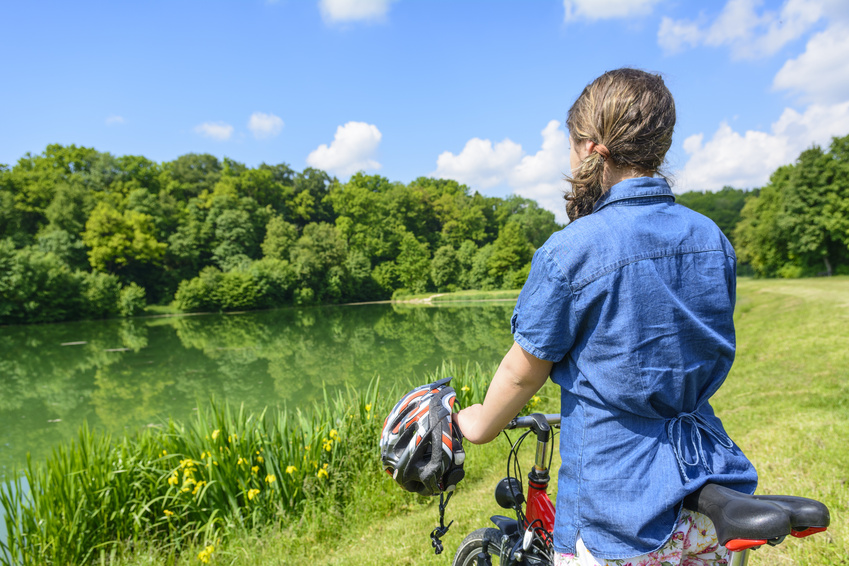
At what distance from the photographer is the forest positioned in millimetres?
31922

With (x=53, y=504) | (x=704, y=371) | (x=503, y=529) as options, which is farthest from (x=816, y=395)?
(x=53, y=504)

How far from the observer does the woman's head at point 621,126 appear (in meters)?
1.05

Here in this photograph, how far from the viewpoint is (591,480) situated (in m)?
1.04

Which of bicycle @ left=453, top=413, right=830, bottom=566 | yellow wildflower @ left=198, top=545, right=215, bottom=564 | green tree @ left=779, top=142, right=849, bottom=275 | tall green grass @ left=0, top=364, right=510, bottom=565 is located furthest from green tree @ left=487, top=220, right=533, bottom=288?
bicycle @ left=453, top=413, right=830, bottom=566

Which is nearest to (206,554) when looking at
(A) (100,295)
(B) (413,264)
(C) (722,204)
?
(A) (100,295)

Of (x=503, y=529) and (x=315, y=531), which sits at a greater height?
(x=503, y=529)

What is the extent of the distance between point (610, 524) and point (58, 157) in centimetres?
5758

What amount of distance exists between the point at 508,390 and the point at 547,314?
0.22 metres

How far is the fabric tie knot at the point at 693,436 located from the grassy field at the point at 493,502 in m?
1.89

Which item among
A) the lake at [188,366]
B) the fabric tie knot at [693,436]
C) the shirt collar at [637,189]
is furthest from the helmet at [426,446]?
the lake at [188,366]

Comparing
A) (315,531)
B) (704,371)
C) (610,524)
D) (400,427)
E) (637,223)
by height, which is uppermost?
(637,223)

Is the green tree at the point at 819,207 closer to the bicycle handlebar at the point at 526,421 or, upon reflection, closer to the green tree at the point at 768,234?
the green tree at the point at 768,234

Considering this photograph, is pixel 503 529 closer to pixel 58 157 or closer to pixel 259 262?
pixel 259 262

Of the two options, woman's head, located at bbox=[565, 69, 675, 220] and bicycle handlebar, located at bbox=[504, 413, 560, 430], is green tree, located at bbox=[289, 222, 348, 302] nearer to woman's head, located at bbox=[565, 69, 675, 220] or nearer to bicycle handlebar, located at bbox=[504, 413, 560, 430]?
bicycle handlebar, located at bbox=[504, 413, 560, 430]
